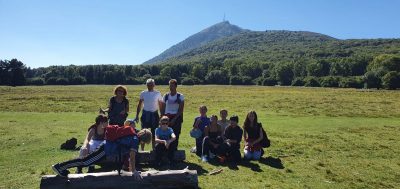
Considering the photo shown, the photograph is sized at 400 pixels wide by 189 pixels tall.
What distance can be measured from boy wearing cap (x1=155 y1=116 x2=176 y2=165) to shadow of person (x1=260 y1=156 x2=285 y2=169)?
339 centimetres

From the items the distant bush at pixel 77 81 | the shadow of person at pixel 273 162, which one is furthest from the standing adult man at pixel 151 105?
the distant bush at pixel 77 81

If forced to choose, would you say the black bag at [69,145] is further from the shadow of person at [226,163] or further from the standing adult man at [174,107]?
the shadow of person at [226,163]

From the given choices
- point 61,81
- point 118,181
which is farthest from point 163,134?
point 61,81

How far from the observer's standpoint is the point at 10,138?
1964 centimetres

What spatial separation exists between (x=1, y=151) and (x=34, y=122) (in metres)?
11.6

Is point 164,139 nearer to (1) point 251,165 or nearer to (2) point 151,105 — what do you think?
(2) point 151,105

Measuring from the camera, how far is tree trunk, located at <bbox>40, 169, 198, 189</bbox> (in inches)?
360

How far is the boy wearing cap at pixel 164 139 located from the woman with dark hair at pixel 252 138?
307cm

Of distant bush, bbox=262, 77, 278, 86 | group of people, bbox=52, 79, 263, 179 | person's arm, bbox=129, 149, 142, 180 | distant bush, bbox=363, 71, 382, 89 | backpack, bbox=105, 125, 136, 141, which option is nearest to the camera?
person's arm, bbox=129, 149, 142, 180

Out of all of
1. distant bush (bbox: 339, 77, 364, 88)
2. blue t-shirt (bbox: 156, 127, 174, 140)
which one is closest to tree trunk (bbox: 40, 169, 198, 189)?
blue t-shirt (bbox: 156, 127, 174, 140)

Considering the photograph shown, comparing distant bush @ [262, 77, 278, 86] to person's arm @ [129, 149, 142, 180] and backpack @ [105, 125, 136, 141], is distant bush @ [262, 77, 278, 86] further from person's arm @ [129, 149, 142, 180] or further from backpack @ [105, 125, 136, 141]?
person's arm @ [129, 149, 142, 180]

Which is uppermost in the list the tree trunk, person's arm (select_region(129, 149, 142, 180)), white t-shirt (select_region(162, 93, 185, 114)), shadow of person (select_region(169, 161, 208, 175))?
white t-shirt (select_region(162, 93, 185, 114))

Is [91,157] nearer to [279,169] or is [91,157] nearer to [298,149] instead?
[279,169]

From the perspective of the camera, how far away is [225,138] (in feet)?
47.1
